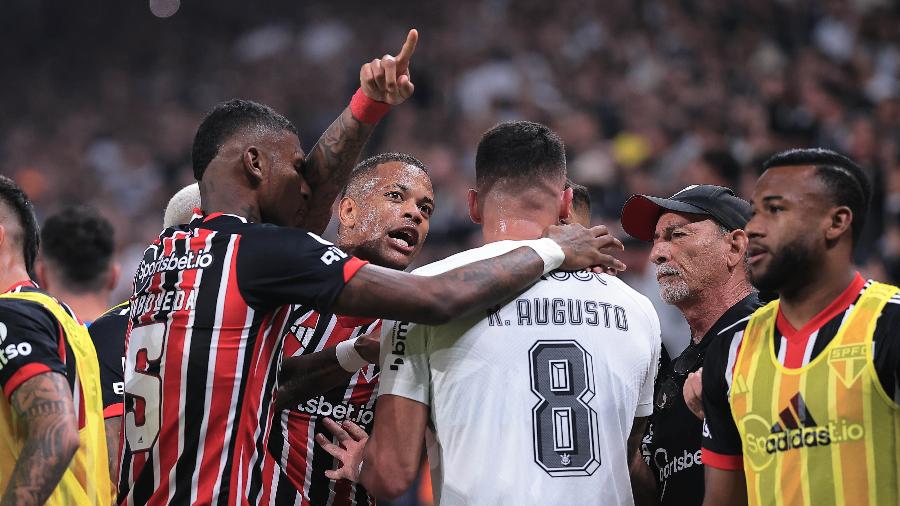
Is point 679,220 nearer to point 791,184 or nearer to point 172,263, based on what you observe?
point 791,184

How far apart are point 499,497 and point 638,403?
27.9 inches

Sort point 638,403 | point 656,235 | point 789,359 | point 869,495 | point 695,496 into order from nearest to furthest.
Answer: point 869,495 < point 789,359 < point 638,403 < point 695,496 < point 656,235

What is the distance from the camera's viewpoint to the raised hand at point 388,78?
385 cm

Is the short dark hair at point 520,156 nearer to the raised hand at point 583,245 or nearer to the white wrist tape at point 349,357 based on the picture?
the raised hand at point 583,245

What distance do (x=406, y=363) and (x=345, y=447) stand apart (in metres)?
0.81

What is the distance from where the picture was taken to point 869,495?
2.98 metres

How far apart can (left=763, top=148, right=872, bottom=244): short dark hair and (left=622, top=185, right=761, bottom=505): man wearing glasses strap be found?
107 cm

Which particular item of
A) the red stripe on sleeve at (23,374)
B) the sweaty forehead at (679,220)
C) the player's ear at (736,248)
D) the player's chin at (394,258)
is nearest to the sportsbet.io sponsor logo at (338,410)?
the player's chin at (394,258)

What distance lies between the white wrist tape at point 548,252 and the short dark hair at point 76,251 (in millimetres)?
2980

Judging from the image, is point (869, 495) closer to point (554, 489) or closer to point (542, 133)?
point (554, 489)

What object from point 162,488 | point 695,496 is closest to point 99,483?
point 162,488

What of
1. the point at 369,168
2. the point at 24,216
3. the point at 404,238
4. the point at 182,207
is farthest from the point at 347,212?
the point at 24,216

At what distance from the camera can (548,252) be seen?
3.61 m

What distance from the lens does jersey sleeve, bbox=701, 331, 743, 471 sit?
11.2 feet
